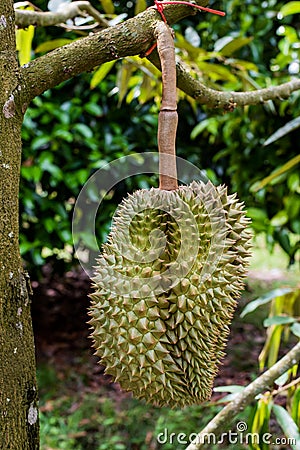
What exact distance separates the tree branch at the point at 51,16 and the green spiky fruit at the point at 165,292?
0.38m

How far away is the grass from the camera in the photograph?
197cm

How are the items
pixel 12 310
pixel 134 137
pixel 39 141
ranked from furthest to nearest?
pixel 134 137, pixel 39 141, pixel 12 310

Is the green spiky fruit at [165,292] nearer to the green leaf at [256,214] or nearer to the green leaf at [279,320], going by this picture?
the green leaf at [279,320]

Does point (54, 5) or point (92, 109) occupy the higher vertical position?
point (54, 5)

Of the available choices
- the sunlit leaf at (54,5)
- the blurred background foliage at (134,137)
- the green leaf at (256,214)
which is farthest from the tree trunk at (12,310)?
the green leaf at (256,214)

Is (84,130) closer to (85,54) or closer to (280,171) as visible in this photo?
(280,171)

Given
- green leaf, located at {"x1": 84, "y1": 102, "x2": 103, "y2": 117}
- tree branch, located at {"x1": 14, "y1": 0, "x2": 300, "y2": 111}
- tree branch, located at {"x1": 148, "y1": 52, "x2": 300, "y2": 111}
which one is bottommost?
tree branch, located at {"x1": 148, "y1": 52, "x2": 300, "y2": 111}

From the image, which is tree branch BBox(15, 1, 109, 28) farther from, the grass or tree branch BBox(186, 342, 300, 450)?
the grass

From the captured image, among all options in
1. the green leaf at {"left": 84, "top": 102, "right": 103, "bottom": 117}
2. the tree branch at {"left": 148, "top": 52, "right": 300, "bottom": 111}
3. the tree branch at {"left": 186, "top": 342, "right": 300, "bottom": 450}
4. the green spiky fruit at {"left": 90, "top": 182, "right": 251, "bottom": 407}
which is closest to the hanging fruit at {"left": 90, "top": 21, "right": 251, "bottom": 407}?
the green spiky fruit at {"left": 90, "top": 182, "right": 251, "bottom": 407}

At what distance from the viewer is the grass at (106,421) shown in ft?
6.46

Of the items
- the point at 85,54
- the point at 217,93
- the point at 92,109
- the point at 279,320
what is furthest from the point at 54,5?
the point at 92,109

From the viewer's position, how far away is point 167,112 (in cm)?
53

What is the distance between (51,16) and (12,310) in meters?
0.58

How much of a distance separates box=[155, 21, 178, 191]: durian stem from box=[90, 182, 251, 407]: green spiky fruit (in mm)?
32
